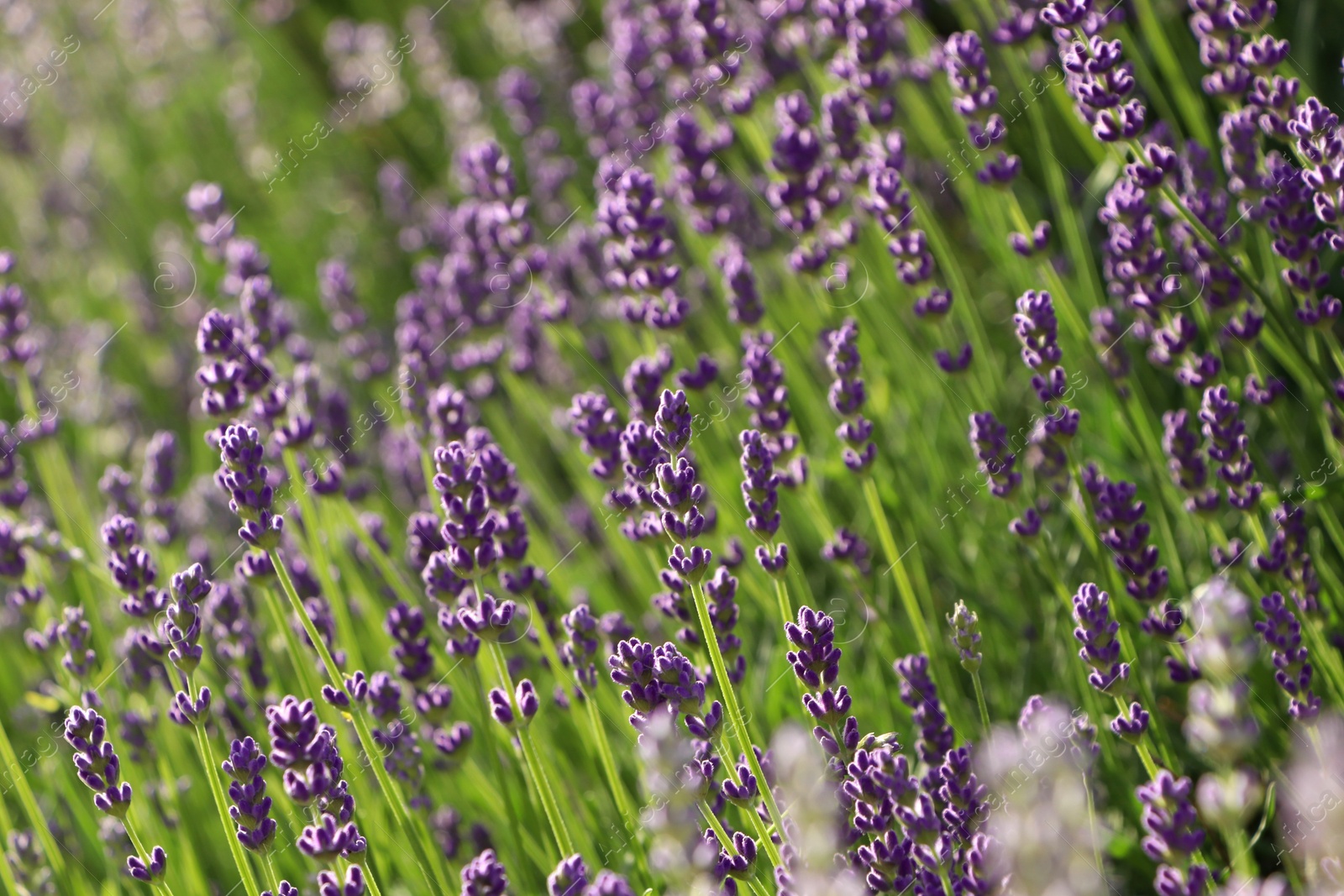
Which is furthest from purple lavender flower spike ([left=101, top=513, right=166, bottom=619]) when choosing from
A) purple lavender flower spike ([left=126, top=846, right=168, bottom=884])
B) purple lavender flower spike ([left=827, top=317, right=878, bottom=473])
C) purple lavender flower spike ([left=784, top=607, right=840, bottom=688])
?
purple lavender flower spike ([left=827, top=317, right=878, bottom=473])

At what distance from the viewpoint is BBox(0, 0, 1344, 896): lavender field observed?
1.80 m

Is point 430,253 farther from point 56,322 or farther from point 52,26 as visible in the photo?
point 52,26

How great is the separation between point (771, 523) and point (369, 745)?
2.42ft

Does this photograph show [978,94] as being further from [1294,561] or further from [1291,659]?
[1291,659]

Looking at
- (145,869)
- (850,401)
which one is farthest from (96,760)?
(850,401)

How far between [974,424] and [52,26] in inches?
286

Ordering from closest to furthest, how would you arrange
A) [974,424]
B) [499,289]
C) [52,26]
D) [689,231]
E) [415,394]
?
[974,424], [415,394], [499,289], [689,231], [52,26]

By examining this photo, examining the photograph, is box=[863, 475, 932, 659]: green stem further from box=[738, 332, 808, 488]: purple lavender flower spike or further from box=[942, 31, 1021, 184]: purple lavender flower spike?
box=[942, 31, 1021, 184]: purple lavender flower spike

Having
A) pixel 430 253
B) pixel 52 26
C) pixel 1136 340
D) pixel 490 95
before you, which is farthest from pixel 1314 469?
pixel 52 26

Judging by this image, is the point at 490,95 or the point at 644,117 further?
the point at 490,95

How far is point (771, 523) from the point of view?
1975 millimetres

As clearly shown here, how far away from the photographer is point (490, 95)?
595 cm

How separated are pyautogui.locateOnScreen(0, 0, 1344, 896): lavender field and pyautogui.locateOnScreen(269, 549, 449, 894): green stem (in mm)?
13

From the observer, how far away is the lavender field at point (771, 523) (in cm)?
180
